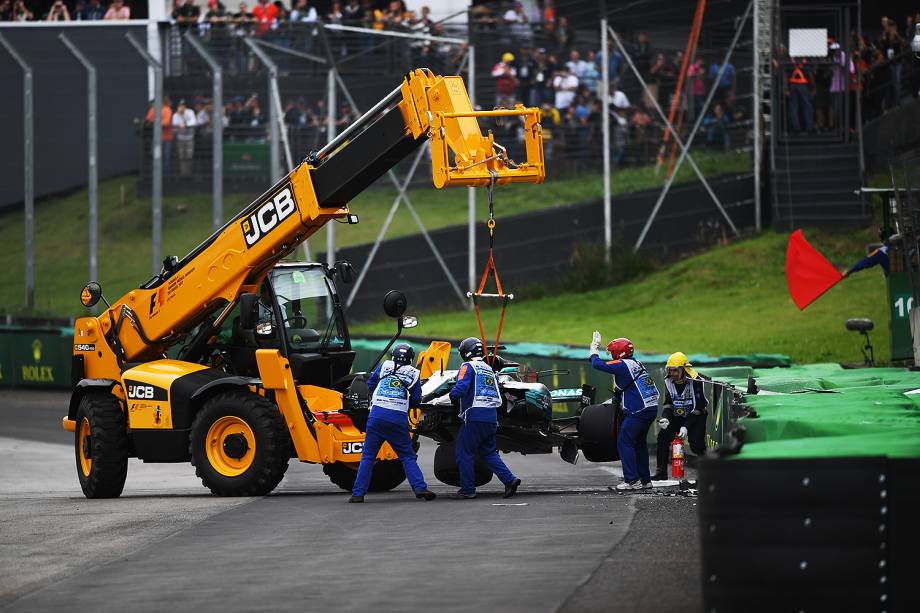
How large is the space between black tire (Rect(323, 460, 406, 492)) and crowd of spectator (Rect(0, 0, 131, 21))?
79.1 feet

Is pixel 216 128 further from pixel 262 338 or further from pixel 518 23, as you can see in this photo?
pixel 262 338

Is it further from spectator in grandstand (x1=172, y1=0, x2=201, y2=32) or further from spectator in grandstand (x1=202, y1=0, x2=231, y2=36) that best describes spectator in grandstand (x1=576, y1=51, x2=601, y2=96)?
spectator in grandstand (x1=172, y1=0, x2=201, y2=32)

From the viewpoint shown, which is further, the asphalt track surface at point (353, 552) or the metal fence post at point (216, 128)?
the metal fence post at point (216, 128)

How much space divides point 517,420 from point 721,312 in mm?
14986

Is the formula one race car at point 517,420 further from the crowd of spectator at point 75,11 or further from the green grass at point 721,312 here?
the crowd of spectator at point 75,11

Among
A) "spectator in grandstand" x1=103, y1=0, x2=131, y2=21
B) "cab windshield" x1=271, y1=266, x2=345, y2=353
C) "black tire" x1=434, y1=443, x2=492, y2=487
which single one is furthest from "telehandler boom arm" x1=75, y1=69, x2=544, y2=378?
"spectator in grandstand" x1=103, y1=0, x2=131, y2=21

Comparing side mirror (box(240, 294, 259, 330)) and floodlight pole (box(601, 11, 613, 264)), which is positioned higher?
floodlight pole (box(601, 11, 613, 264))

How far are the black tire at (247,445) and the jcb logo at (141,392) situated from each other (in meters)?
0.74

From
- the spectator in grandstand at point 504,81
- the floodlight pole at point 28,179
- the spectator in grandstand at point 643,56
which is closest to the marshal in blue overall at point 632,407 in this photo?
the spectator in grandstand at point 504,81

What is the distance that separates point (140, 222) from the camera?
33188 mm

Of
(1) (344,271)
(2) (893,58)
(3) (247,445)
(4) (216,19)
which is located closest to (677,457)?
(1) (344,271)

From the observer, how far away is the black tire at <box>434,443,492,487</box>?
1625 centimetres

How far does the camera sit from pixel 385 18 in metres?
35.2

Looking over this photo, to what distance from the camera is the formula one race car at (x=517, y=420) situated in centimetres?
1586
